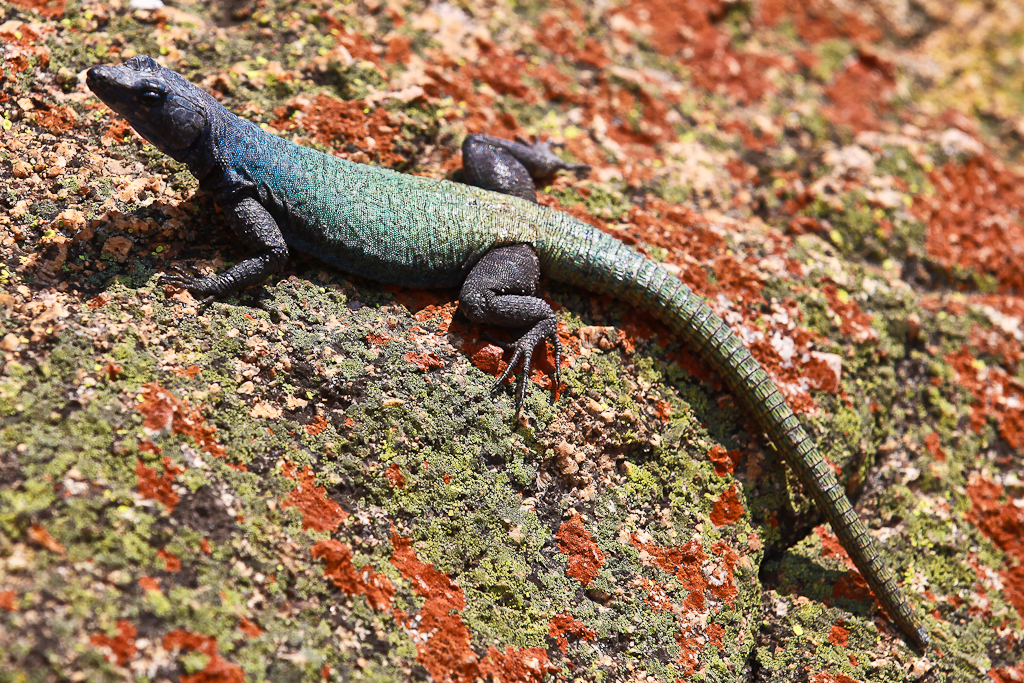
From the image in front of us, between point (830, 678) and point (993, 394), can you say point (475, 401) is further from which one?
point (993, 394)

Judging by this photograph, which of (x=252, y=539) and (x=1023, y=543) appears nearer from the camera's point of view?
(x=252, y=539)

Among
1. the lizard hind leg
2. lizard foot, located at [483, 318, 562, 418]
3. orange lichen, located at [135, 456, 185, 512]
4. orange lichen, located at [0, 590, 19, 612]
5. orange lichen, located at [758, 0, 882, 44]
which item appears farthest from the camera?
orange lichen, located at [758, 0, 882, 44]

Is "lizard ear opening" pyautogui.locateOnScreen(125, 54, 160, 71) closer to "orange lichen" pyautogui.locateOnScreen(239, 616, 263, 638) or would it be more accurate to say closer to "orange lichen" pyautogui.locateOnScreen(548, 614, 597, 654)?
"orange lichen" pyautogui.locateOnScreen(239, 616, 263, 638)

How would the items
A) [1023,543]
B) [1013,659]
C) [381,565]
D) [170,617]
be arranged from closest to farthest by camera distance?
[170,617] < [381,565] < [1013,659] < [1023,543]

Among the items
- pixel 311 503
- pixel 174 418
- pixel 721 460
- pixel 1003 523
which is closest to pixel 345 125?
pixel 174 418

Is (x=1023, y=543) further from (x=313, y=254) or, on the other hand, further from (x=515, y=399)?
(x=313, y=254)

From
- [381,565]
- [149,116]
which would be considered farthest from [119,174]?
[381,565]

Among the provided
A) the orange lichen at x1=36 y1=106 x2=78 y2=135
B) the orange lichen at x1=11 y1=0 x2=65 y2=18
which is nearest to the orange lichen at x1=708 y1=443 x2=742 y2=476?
the orange lichen at x1=36 y1=106 x2=78 y2=135
